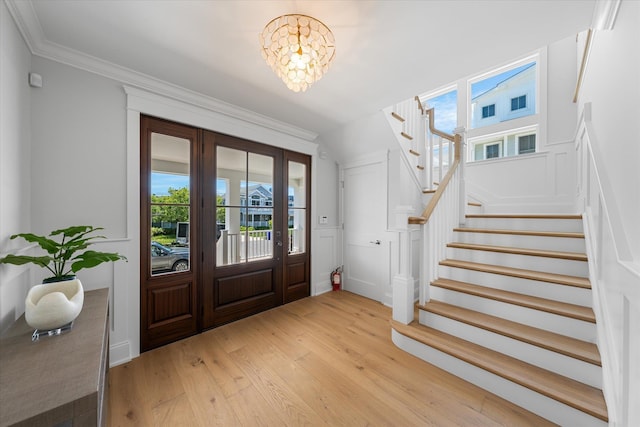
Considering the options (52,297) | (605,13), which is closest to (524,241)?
(605,13)

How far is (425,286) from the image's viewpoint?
7.48 feet

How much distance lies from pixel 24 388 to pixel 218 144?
89.5 inches

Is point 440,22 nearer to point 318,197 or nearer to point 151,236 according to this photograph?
point 318,197

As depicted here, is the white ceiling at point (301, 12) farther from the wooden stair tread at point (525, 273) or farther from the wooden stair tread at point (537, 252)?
the wooden stair tread at point (525, 273)

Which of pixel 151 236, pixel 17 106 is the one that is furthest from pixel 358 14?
pixel 151 236

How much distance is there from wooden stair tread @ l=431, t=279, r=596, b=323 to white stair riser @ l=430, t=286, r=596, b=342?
0.17 feet

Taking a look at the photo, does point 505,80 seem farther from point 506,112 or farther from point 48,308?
point 48,308

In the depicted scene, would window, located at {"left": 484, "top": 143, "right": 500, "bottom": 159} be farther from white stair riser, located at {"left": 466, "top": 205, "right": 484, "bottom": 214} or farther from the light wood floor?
the light wood floor

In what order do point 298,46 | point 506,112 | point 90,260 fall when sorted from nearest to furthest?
point 90,260 < point 298,46 < point 506,112

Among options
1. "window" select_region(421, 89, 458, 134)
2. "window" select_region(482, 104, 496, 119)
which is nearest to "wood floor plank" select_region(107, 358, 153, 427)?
"window" select_region(421, 89, 458, 134)

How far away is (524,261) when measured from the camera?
211 centimetres

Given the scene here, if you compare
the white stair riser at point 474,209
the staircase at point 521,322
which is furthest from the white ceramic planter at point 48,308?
the white stair riser at point 474,209

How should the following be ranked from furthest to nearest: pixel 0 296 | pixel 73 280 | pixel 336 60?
pixel 336 60
pixel 73 280
pixel 0 296

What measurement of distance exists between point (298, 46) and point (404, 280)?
2.12 metres
